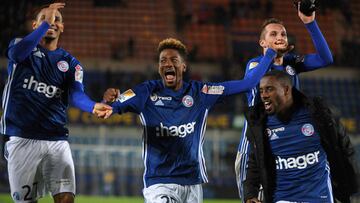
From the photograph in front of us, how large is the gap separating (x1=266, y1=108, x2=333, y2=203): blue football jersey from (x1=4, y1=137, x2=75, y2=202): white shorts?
2.04 m

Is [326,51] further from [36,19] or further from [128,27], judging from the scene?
[128,27]

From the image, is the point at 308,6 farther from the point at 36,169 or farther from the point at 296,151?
the point at 36,169

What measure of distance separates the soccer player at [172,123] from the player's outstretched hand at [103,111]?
0.13 m

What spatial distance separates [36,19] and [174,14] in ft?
60.3

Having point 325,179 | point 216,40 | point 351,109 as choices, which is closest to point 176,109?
point 325,179

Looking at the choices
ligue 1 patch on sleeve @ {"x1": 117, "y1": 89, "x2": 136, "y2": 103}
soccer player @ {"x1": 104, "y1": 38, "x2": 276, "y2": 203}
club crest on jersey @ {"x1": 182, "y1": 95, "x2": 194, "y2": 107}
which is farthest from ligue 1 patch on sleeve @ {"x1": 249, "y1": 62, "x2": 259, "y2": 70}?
ligue 1 patch on sleeve @ {"x1": 117, "y1": 89, "x2": 136, "y2": 103}

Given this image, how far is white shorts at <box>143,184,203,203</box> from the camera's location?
21.1 ft

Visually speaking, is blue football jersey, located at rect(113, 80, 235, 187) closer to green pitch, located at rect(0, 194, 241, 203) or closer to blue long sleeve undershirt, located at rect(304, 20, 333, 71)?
blue long sleeve undershirt, located at rect(304, 20, 333, 71)

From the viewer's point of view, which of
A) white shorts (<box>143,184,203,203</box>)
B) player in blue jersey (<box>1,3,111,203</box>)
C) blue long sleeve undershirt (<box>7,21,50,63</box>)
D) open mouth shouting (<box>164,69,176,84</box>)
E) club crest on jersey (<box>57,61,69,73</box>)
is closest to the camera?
white shorts (<box>143,184,203,203</box>)

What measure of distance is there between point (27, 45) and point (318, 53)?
2960 millimetres

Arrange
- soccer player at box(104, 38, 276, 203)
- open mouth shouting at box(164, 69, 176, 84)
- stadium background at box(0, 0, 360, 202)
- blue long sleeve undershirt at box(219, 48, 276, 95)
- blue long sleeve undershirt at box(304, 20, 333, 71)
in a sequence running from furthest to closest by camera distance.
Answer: stadium background at box(0, 0, 360, 202)
blue long sleeve undershirt at box(304, 20, 333, 71)
blue long sleeve undershirt at box(219, 48, 276, 95)
open mouth shouting at box(164, 69, 176, 84)
soccer player at box(104, 38, 276, 203)

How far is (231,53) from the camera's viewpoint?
2419cm

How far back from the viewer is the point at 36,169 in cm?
695

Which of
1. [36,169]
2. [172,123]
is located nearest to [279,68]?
[172,123]
